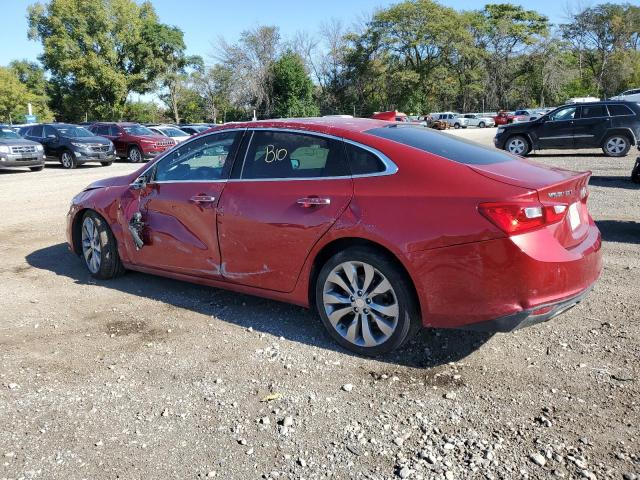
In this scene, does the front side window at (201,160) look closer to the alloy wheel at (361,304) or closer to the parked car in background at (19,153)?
the alloy wheel at (361,304)

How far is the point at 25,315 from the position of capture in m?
4.91

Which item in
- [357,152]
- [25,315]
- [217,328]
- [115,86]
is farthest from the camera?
[115,86]

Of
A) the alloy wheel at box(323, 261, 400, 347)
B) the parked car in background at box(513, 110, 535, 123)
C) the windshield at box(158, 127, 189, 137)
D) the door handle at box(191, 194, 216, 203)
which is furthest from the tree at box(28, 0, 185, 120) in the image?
the alloy wheel at box(323, 261, 400, 347)

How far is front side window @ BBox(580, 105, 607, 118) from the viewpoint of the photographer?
675 inches

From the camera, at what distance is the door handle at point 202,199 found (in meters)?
4.61

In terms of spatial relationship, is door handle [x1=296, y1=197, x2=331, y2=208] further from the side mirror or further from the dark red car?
the dark red car

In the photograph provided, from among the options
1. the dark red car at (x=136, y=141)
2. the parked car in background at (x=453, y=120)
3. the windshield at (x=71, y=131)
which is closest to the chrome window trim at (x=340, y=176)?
the windshield at (x=71, y=131)

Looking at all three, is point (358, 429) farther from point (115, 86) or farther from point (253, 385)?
point (115, 86)

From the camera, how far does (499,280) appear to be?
3.36 m

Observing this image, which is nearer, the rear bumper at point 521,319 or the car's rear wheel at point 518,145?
A: the rear bumper at point 521,319

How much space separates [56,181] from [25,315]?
40.2ft

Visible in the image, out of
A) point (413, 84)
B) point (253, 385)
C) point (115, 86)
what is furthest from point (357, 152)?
point (413, 84)

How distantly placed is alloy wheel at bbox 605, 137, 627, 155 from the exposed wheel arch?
1589 centimetres

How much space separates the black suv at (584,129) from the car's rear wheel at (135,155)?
14283 millimetres
